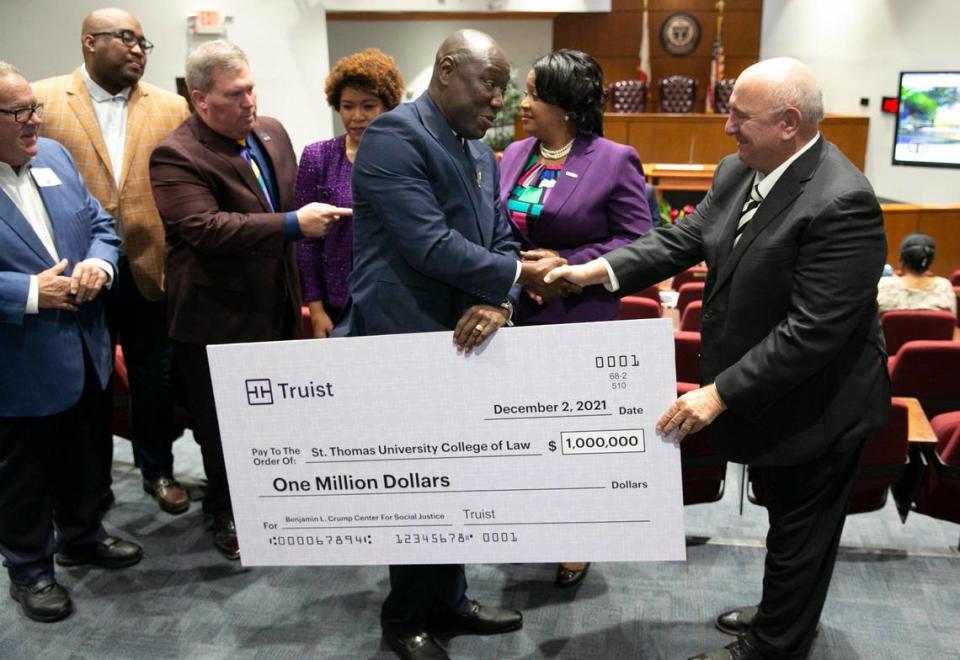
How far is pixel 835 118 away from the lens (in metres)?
10.7

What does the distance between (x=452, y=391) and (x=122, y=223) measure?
1.75m

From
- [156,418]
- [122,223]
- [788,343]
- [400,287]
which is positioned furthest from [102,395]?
[788,343]

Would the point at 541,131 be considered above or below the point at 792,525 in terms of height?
above

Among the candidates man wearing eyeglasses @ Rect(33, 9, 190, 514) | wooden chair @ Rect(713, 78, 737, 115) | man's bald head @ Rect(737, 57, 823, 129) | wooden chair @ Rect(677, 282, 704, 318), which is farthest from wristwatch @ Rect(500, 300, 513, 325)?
wooden chair @ Rect(713, 78, 737, 115)

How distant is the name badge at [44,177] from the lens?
2.69m

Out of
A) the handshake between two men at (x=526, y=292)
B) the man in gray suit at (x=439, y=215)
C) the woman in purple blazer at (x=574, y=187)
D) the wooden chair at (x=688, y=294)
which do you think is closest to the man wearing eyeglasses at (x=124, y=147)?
the man in gray suit at (x=439, y=215)

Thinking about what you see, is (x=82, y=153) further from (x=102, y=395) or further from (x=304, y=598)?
(x=304, y=598)

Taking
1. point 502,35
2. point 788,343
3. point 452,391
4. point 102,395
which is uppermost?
point 502,35

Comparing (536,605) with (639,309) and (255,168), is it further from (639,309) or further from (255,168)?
(255,168)

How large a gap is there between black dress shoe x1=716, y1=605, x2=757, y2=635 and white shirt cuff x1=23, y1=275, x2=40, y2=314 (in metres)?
2.29

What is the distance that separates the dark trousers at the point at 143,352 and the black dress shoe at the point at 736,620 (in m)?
2.22

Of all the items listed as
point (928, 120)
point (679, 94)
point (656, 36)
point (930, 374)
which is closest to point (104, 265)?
point (930, 374)

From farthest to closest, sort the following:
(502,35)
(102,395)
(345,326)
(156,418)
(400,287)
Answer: (502,35) → (156,418) → (102,395) → (345,326) → (400,287)

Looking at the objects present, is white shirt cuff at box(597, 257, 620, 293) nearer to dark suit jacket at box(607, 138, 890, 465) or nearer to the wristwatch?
dark suit jacket at box(607, 138, 890, 465)
